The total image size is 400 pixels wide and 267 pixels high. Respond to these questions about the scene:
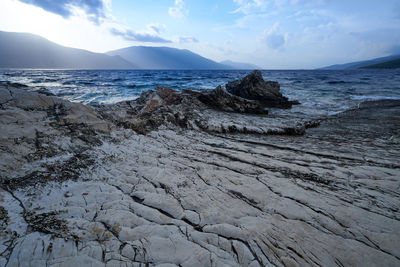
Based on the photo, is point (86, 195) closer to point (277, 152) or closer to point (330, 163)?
point (277, 152)

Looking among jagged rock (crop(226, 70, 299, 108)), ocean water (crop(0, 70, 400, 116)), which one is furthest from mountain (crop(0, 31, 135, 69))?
jagged rock (crop(226, 70, 299, 108))

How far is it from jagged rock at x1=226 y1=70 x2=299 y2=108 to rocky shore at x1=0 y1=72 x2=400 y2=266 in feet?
22.4

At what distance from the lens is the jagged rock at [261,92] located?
10.8 metres

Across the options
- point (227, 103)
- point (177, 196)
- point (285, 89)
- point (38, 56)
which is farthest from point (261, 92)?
point (38, 56)

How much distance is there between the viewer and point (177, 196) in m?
2.19

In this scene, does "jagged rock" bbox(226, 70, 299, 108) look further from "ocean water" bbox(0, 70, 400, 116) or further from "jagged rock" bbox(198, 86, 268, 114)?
"jagged rock" bbox(198, 86, 268, 114)

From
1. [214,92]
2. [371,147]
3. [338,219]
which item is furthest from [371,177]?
[214,92]

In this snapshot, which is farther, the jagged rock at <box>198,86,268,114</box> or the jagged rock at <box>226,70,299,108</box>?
the jagged rock at <box>226,70,299,108</box>

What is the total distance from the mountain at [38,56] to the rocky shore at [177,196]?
15788 centimetres

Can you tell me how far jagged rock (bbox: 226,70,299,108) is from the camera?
35.4 ft

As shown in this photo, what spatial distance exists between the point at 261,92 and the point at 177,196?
1060 cm

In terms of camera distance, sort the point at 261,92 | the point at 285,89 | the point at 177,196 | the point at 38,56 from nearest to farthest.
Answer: the point at 177,196 < the point at 261,92 < the point at 285,89 < the point at 38,56

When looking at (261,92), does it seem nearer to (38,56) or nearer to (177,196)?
(177,196)

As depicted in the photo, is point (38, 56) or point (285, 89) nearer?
point (285, 89)
